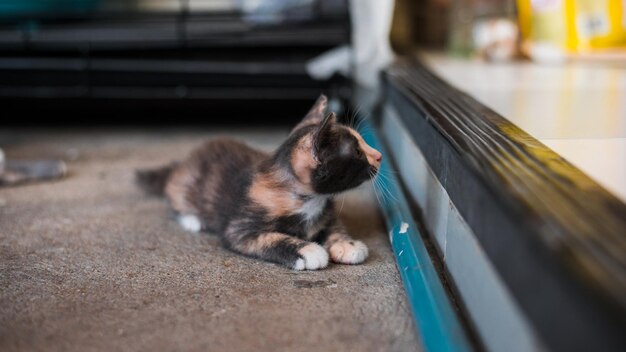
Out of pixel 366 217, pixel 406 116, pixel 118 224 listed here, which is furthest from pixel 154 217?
pixel 406 116

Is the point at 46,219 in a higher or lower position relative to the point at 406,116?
lower

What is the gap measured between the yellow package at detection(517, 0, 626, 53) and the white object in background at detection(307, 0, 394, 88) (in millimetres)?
940

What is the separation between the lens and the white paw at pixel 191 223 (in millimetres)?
1662

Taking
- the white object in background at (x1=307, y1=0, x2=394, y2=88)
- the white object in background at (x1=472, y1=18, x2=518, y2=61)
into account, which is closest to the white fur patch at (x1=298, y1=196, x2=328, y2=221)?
the white object in background at (x1=307, y1=0, x2=394, y2=88)

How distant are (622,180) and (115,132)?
2.43 m

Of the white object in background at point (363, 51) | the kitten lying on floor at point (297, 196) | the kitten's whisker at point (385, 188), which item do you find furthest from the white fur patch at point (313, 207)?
the white object in background at point (363, 51)

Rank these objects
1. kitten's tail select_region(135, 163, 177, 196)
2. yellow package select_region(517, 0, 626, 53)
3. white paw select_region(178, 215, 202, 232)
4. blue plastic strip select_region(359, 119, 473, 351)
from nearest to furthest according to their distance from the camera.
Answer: blue plastic strip select_region(359, 119, 473, 351)
white paw select_region(178, 215, 202, 232)
kitten's tail select_region(135, 163, 177, 196)
yellow package select_region(517, 0, 626, 53)

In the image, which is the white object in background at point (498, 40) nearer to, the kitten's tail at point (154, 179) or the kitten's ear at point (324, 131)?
the kitten's tail at point (154, 179)

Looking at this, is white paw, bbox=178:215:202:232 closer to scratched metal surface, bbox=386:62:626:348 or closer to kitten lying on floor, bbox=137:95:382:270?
kitten lying on floor, bbox=137:95:382:270

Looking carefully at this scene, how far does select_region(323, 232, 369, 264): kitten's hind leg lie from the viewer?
4.61ft

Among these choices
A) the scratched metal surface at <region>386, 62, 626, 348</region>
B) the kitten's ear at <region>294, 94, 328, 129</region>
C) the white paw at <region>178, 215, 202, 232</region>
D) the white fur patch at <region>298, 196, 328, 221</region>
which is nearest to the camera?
the scratched metal surface at <region>386, 62, 626, 348</region>

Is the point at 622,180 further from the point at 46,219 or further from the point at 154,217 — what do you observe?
the point at 46,219

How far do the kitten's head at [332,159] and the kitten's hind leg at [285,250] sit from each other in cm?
12

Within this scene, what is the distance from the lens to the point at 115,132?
304 cm
